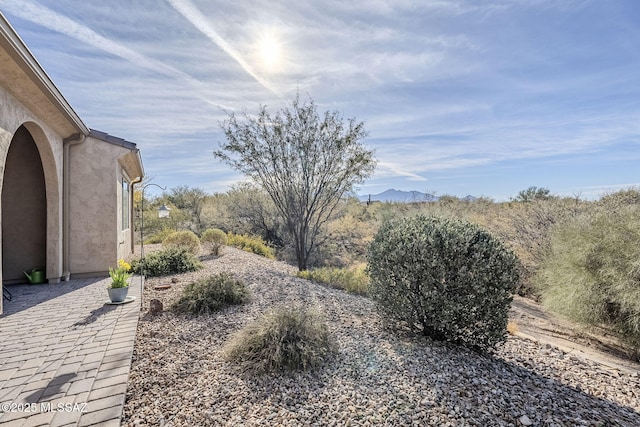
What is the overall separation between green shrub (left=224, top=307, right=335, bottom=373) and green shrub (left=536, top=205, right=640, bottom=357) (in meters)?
5.01

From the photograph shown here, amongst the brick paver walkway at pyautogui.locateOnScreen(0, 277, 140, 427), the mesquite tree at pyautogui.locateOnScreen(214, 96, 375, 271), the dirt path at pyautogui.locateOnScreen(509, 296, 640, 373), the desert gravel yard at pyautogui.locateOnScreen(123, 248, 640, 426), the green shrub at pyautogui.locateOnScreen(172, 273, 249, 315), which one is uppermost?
the mesquite tree at pyautogui.locateOnScreen(214, 96, 375, 271)

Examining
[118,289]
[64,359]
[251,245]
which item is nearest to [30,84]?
[118,289]

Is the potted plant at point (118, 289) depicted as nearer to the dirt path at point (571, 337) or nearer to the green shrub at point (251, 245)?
the dirt path at point (571, 337)

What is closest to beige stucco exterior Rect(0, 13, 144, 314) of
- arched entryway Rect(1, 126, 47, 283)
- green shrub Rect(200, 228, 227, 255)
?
arched entryway Rect(1, 126, 47, 283)

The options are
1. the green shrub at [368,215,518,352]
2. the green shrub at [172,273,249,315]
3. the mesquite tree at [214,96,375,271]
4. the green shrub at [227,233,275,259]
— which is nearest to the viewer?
the green shrub at [368,215,518,352]

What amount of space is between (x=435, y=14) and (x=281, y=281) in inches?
255

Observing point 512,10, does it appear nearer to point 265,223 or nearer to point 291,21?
point 291,21

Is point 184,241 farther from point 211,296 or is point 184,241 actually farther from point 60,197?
point 211,296

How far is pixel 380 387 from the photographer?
8.86 ft

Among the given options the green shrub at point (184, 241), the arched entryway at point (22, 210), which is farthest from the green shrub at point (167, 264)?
the arched entryway at point (22, 210)

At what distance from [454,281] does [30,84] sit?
258 inches

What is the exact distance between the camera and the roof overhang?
367 centimetres

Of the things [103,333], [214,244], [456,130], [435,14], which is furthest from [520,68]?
[214,244]

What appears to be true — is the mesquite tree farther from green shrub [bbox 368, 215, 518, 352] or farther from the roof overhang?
green shrub [bbox 368, 215, 518, 352]
